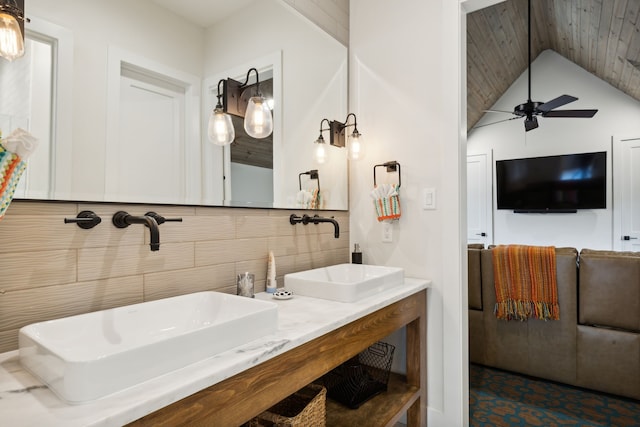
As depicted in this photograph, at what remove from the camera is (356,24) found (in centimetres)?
232

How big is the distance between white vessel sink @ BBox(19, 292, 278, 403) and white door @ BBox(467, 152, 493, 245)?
5.47 m

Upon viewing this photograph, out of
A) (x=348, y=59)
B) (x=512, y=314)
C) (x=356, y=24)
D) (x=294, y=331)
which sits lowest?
(x=512, y=314)

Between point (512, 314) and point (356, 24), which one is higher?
point (356, 24)

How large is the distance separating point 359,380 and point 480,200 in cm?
496

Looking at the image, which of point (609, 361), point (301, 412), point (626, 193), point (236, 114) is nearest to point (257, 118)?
point (236, 114)

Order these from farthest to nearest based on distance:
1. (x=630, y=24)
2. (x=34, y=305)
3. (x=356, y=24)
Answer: (x=630, y=24) → (x=356, y=24) → (x=34, y=305)

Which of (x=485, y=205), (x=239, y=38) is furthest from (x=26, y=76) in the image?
(x=485, y=205)

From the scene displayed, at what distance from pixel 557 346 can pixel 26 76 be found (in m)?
3.14

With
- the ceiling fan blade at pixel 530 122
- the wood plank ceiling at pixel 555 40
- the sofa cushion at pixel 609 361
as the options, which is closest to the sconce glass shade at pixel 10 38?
the sofa cushion at pixel 609 361

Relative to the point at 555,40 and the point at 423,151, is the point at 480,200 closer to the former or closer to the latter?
the point at 555,40

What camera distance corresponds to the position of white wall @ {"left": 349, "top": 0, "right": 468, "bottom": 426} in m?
1.89

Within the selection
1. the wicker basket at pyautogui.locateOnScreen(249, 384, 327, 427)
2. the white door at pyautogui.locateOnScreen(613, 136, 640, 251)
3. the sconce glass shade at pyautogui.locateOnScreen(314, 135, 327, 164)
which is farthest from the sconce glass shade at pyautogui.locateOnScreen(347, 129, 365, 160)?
the white door at pyautogui.locateOnScreen(613, 136, 640, 251)

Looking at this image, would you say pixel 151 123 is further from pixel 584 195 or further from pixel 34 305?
pixel 584 195

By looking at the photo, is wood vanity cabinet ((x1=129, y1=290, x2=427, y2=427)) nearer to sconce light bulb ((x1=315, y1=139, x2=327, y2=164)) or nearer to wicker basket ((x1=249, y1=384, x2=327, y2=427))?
wicker basket ((x1=249, y1=384, x2=327, y2=427))
